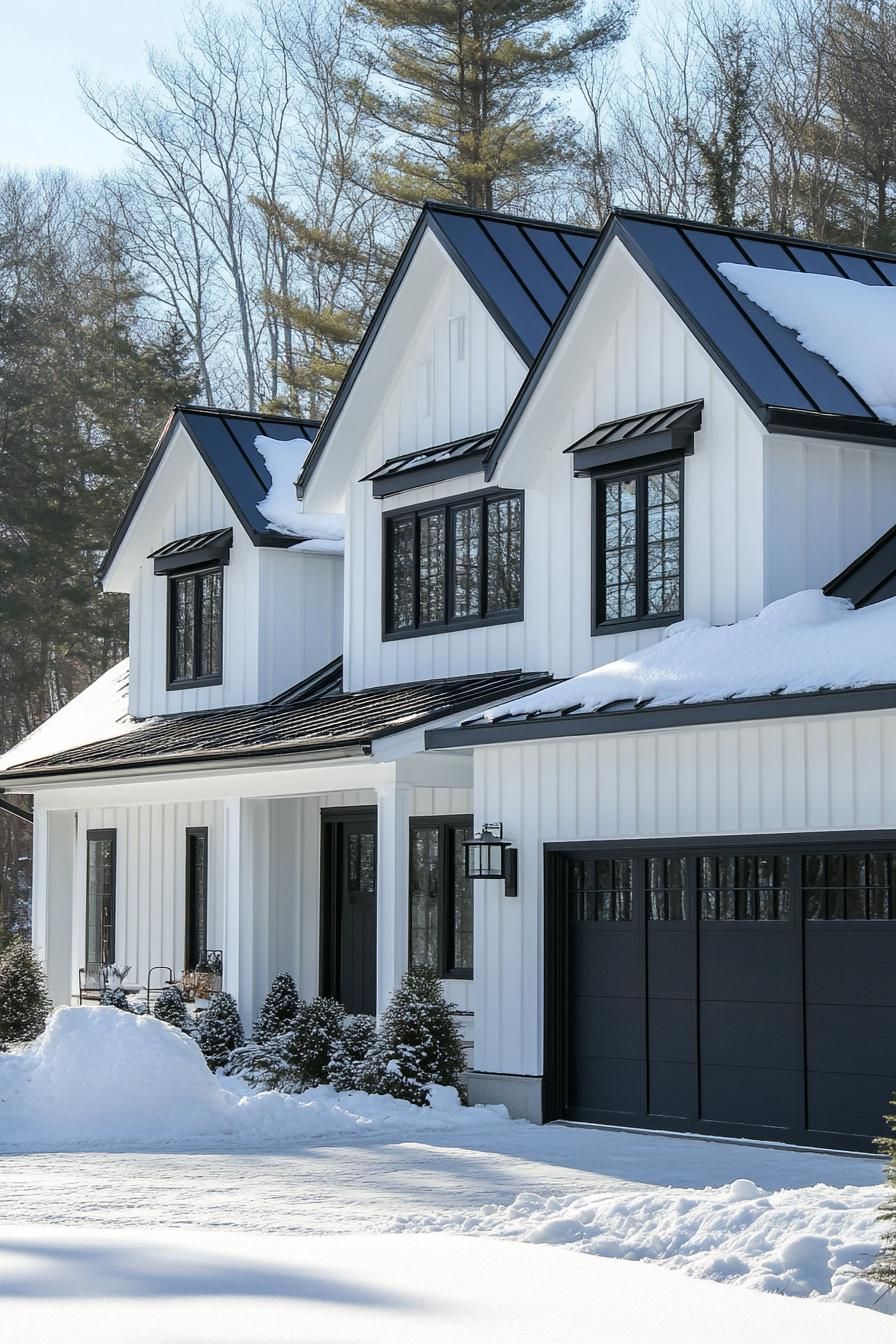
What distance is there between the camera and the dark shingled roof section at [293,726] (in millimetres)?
17203

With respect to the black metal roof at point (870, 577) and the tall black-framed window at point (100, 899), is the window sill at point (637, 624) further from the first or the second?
the tall black-framed window at point (100, 899)

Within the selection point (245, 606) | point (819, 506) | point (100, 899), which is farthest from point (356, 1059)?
point (100, 899)

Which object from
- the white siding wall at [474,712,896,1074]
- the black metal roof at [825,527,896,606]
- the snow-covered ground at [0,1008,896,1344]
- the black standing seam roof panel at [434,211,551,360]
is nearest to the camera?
the snow-covered ground at [0,1008,896,1344]

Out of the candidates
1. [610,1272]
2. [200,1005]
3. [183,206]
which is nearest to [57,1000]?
[200,1005]

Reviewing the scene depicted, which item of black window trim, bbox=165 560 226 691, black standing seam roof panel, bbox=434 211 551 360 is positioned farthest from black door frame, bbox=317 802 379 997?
black standing seam roof panel, bbox=434 211 551 360

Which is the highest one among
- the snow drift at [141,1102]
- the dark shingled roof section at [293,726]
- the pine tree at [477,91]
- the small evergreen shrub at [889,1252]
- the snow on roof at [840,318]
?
the pine tree at [477,91]

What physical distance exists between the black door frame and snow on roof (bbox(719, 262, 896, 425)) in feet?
24.1

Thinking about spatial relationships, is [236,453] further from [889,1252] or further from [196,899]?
[889,1252]

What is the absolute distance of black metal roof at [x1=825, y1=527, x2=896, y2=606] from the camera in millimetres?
15094

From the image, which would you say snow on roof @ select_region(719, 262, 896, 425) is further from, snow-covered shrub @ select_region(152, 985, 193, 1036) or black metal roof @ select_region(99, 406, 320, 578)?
snow-covered shrub @ select_region(152, 985, 193, 1036)

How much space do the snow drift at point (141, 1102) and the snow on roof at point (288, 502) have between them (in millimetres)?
8688

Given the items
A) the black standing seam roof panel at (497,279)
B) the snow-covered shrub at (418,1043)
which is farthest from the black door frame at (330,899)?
the black standing seam roof panel at (497,279)

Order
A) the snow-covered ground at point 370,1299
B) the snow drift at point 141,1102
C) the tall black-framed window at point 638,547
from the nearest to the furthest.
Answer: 1. the snow-covered ground at point 370,1299
2. the snow drift at point 141,1102
3. the tall black-framed window at point 638,547

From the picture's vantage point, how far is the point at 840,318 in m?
17.1
